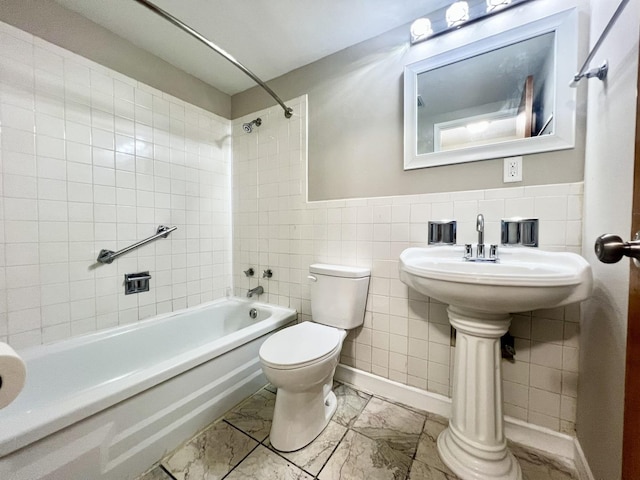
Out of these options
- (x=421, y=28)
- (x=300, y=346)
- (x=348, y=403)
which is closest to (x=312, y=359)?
(x=300, y=346)

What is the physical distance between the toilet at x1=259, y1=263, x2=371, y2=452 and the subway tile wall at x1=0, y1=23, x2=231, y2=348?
105 cm

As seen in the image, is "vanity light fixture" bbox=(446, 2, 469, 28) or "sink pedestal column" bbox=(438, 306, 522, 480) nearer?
"sink pedestal column" bbox=(438, 306, 522, 480)

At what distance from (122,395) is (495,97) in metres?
2.06

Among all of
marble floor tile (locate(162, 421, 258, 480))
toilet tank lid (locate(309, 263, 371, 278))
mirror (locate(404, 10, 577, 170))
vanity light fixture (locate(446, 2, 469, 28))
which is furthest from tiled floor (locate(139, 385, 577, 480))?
vanity light fixture (locate(446, 2, 469, 28))

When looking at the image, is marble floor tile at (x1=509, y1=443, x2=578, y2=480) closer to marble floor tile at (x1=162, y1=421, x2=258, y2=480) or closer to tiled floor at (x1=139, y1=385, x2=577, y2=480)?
tiled floor at (x1=139, y1=385, x2=577, y2=480)

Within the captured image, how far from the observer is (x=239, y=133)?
79.7 inches

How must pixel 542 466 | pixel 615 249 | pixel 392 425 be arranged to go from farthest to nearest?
pixel 392 425, pixel 542 466, pixel 615 249

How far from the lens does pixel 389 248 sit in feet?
4.53

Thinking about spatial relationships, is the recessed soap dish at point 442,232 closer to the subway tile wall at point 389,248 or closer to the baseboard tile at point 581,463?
the subway tile wall at point 389,248

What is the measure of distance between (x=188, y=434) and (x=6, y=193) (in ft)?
4.59

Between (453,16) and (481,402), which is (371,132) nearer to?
(453,16)

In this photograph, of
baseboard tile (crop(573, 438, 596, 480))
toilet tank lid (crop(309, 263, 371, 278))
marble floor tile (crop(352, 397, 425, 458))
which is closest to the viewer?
baseboard tile (crop(573, 438, 596, 480))

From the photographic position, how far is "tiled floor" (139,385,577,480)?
949mm

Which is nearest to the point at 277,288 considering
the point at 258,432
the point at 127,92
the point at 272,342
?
the point at 272,342
